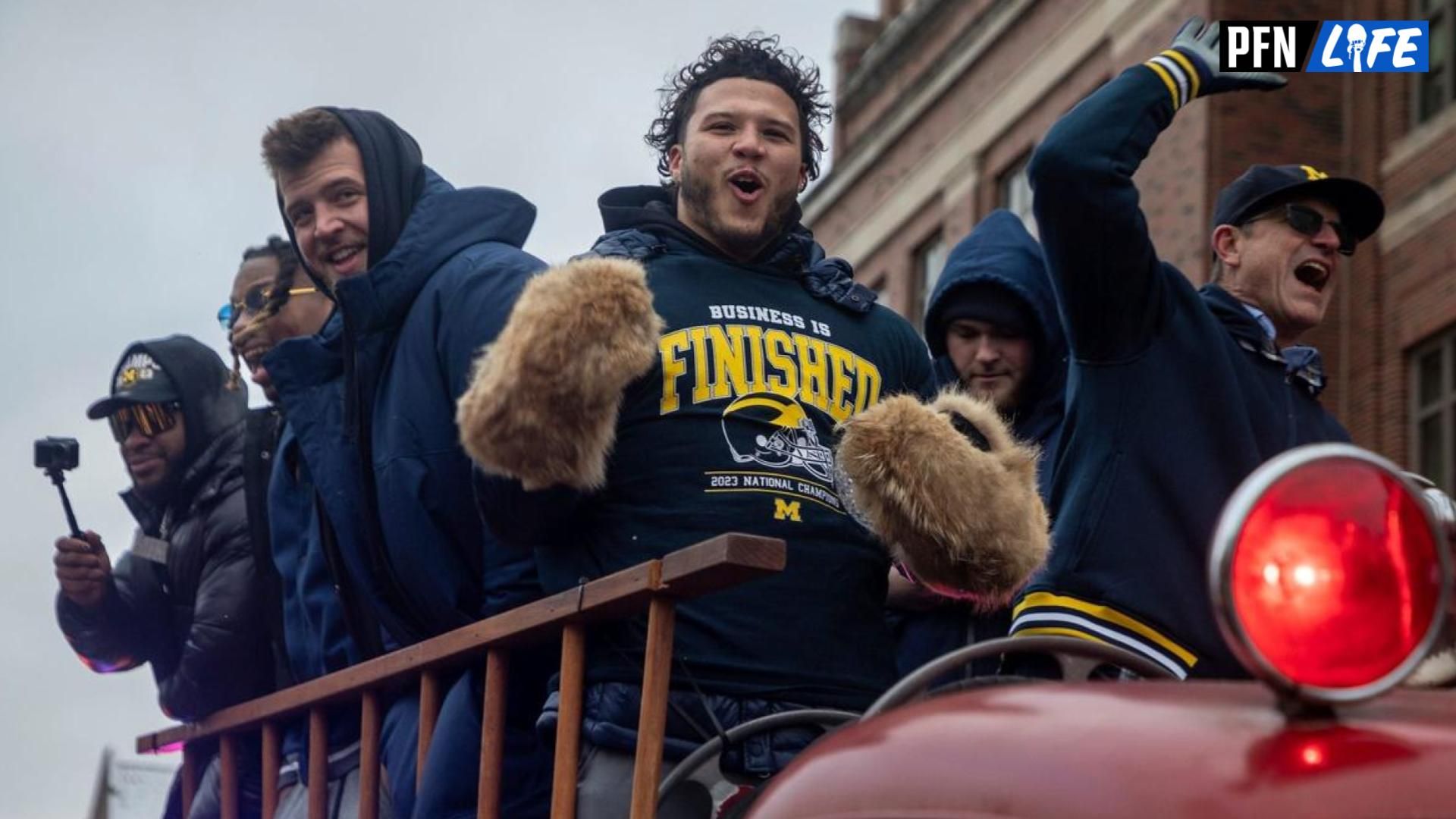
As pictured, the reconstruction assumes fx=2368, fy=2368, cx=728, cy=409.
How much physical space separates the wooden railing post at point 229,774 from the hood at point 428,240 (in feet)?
3.46

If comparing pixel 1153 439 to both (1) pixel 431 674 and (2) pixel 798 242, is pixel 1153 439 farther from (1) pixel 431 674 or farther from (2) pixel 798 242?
(1) pixel 431 674

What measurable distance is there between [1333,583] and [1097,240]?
6.38 feet

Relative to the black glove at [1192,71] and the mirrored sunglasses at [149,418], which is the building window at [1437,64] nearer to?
the mirrored sunglasses at [149,418]

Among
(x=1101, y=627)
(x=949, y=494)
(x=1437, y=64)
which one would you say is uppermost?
(x=1437, y=64)

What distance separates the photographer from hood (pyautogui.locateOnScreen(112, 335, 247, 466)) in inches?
251

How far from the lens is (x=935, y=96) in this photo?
29172mm

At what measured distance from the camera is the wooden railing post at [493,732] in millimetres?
3787

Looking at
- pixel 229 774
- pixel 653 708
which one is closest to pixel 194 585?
pixel 229 774

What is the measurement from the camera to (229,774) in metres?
5.13

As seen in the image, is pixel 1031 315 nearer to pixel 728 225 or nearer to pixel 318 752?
pixel 728 225

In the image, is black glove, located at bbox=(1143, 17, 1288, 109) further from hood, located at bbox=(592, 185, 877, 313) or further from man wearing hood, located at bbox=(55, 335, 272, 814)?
man wearing hood, located at bbox=(55, 335, 272, 814)

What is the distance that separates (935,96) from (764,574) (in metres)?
26.4

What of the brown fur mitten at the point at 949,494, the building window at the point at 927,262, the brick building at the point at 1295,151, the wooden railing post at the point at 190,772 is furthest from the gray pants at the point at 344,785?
the building window at the point at 927,262

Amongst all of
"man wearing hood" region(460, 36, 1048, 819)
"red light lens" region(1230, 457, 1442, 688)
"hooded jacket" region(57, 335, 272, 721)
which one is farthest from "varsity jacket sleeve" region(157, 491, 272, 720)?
"red light lens" region(1230, 457, 1442, 688)
